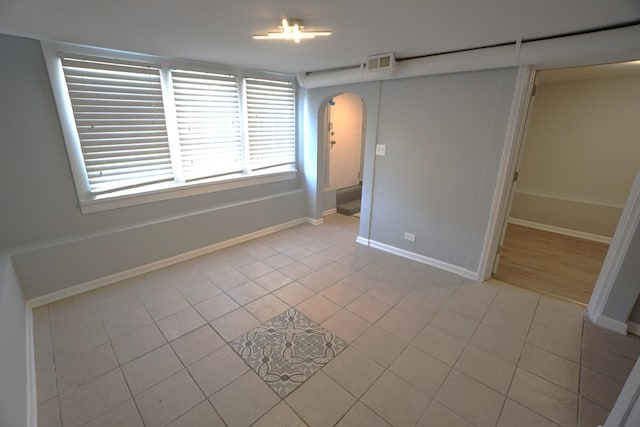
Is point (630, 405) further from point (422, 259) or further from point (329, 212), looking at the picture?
point (329, 212)

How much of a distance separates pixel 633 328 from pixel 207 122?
14.9 feet

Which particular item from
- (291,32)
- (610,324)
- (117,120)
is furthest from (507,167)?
(117,120)

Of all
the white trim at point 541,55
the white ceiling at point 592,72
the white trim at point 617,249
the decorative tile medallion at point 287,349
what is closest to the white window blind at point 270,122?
the white trim at point 541,55

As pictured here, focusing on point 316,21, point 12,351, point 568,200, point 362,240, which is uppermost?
point 316,21

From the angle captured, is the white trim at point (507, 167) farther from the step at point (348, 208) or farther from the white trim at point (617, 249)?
the step at point (348, 208)

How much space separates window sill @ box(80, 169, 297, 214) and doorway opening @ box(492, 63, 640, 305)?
10.4 feet

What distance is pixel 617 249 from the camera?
2168mm

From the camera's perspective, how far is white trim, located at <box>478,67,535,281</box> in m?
2.37

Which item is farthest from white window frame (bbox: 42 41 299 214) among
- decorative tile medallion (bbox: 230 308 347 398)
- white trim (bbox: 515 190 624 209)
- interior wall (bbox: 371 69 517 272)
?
white trim (bbox: 515 190 624 209)

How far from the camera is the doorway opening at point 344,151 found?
4.89 meters

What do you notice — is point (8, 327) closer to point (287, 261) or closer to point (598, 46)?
point (287, 261)

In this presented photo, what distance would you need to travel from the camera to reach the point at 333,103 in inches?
185

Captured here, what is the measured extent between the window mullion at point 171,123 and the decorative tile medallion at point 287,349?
2088mm

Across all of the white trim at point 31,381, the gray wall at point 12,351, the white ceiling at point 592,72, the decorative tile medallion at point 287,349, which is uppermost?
the white ceiling at point 592,72
